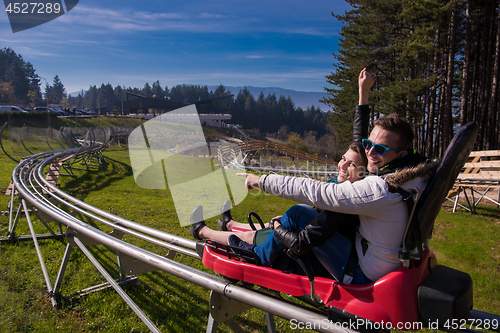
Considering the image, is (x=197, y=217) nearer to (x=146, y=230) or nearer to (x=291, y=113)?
(x=146, y=230)

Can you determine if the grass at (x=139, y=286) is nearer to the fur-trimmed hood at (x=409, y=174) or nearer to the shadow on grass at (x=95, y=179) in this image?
the shadow on grass at (x=95, y=179)

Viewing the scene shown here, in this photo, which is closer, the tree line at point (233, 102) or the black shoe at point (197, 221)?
the black shoe at point (197, 221)

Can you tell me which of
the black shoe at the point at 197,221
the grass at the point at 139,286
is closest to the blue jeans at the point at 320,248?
the black shoe at the point at 197,221

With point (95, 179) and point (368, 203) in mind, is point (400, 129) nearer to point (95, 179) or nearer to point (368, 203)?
point (368, 203)

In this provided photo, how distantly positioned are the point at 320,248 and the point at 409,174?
76 centimetres

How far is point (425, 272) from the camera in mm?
1856

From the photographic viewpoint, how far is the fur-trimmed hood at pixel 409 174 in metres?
1.70

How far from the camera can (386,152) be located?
1.95 metres

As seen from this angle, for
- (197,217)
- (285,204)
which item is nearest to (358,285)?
(197,217)

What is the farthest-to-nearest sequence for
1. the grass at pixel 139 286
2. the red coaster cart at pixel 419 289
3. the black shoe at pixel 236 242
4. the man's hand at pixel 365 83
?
the grass at pixel 139 286, the man's hand at pixel 365 83, the black shoe at pixel 236 242, the red coaster cart at pixel 419 289

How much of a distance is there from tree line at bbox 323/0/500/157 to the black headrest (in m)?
12.7

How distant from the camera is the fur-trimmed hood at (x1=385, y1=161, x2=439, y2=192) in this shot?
67.1 inches

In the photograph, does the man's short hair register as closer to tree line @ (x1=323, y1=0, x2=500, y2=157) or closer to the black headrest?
the black headrest

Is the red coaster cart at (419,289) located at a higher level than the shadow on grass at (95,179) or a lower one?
higher
